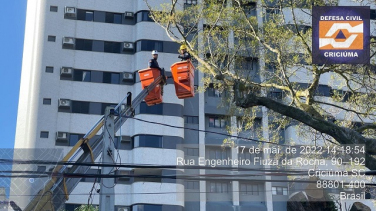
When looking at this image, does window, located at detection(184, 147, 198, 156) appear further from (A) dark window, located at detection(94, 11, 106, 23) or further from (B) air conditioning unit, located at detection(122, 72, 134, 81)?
(A) dark window, located at detection(94, 11, 106, 23)

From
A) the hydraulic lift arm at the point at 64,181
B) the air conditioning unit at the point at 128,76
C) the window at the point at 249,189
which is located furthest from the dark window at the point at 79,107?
the hydraulic lift arm at the point at 64,181

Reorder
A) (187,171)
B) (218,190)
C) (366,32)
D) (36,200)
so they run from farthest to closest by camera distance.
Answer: (218,190) → (187,171) → (366,32) → (36,200)

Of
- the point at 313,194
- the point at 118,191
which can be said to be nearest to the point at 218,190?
the point at 118,191

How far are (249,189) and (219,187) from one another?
1732 millimetres

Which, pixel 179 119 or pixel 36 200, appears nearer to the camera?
pixel 36 200

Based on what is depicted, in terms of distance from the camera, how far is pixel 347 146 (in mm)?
13805

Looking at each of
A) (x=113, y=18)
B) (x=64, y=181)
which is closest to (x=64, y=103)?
(x=113, y=18)

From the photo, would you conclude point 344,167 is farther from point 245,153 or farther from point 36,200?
point 245,153

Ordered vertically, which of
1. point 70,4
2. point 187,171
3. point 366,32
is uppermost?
point 70,4

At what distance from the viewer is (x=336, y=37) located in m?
18.0

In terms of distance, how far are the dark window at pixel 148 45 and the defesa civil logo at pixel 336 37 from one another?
60.3 ft

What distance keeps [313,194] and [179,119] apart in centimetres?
985

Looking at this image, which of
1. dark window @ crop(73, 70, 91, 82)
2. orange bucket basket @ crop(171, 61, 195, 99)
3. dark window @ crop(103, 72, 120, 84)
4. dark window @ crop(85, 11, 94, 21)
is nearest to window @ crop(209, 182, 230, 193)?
dark window @ crop(103, 72, 120, 84)

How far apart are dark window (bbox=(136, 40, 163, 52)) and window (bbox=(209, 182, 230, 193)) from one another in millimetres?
7934
